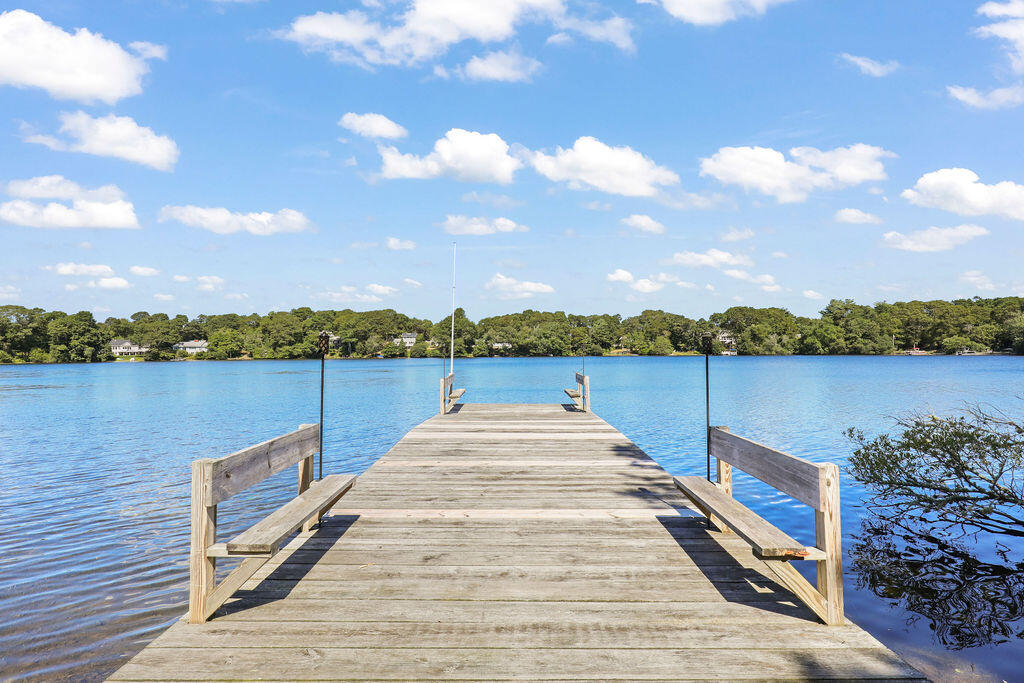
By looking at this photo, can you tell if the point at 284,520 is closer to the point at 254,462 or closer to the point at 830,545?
the point at 254,462

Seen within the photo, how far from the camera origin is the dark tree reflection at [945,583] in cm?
507

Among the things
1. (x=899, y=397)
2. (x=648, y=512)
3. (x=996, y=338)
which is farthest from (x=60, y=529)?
(x=996, y=338)

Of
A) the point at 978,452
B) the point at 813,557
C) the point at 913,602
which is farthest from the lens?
the point at 978,452

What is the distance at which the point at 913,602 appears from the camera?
5.56 metres

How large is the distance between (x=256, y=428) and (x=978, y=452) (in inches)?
844

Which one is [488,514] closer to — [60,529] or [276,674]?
[276,674]

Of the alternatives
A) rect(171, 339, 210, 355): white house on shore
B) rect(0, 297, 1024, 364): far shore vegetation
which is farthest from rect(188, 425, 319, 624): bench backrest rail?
rect(171, 339, 210, 355): white house on shore

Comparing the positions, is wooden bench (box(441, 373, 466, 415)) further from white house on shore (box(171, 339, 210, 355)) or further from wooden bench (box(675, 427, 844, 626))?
white house on shore (box(171, 339, 210, 355))

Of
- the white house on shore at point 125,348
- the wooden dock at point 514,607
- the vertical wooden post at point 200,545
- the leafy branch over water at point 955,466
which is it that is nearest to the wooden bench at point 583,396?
the leafy branch over water at point 955,466

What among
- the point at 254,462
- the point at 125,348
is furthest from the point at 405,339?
the point at 254,462

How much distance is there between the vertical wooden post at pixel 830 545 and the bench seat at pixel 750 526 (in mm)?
82

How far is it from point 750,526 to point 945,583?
3.74 meters

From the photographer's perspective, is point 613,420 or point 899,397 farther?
point 899,397

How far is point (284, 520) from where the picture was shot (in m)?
4.09
